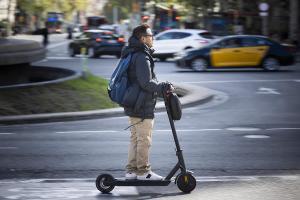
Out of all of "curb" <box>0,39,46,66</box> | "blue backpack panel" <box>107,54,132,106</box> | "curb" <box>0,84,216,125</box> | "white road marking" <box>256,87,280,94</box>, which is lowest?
"white road marking" <box>256,87,280,94</box>

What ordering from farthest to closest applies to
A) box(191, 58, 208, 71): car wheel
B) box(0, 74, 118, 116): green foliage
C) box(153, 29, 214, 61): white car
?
box(153, 29, 214, 61): white car < box(191, 58, 208, 71): car wheel < box(0, 74, 118, 116): green foliage

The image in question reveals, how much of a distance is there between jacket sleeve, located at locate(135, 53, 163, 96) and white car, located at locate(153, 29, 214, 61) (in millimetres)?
27639

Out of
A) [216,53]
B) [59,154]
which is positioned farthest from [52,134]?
[216,53]

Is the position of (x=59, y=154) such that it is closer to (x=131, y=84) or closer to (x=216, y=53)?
A: (x=131, y=84)

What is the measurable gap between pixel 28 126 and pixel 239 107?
212 inches

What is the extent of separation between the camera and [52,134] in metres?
13.0

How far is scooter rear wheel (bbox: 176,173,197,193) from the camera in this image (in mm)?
7529

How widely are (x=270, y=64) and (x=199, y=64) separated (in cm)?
271

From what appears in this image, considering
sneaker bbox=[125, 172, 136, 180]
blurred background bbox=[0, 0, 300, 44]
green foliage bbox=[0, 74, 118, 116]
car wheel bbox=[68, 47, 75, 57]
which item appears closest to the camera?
sneaker bbox=[125, 172, 136, 180]

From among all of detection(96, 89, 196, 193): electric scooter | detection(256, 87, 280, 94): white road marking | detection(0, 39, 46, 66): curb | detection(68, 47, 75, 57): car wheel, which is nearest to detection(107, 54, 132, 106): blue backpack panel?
detection(96, 89, 196, 193): electric scooter

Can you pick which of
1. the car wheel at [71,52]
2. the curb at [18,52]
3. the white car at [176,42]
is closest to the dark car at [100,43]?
the car wheel at [71,52]

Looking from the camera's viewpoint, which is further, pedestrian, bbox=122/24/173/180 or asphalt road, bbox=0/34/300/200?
asphalt road, bbox=0/34/300/200

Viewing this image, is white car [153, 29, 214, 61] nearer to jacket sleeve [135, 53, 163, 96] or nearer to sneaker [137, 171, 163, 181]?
sneaker [137, 171, 163, 181]

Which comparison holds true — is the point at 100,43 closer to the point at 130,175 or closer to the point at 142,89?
the point at 130,175
